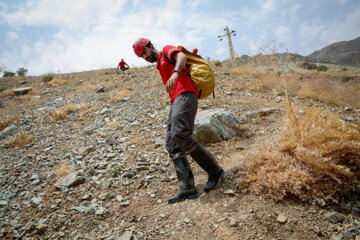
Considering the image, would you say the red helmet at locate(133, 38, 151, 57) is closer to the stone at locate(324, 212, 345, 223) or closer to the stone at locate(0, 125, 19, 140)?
the stone at locate(324, 212, 345, 223)

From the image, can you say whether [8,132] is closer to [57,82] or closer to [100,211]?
[100,211]

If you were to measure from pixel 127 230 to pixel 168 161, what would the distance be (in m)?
1.41

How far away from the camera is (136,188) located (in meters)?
2.66

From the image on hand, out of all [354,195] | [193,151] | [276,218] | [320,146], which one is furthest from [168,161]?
[354,195]

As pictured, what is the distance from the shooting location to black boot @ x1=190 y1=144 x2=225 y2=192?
209cm

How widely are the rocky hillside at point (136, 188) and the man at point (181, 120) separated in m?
0.19

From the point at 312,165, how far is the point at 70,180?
3.27m

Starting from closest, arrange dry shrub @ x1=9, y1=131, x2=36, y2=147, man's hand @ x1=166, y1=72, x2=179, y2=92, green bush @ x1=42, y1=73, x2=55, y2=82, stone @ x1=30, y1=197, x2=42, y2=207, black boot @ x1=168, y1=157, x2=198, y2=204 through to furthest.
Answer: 1. man's hand @ x1=166, y1=72, x2=179, y2=92
2. black boot @ x1=168, y1=157, x2=198, y2=204
3. stone @ x1=30, y1=197, x2=42, y2=207
4. dry shrub @ x1=9, y1=131, x2=36, y2=147
5. green bush @ x1=42, y1=73, x2=55, y2=82

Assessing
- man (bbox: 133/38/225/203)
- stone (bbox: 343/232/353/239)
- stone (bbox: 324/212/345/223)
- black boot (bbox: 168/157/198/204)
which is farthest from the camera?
black boot (bbox: 168/157/198/204)

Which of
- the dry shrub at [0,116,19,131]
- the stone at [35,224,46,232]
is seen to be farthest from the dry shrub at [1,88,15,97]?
the stone at [35,224,46,232]

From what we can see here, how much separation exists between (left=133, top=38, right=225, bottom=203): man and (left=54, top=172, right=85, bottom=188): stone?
157 centimetres

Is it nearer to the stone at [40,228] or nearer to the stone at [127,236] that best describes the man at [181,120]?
the stone at [127,236]

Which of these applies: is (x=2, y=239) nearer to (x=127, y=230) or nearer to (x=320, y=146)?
(x=127, y=230)

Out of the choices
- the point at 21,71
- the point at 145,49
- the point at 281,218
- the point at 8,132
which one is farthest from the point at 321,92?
the point at 21,71
